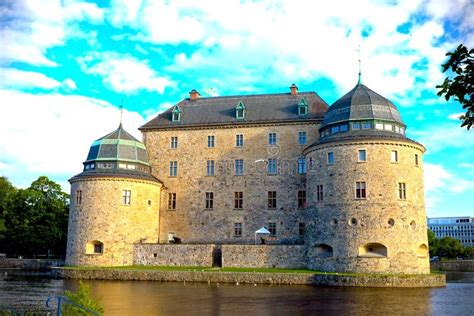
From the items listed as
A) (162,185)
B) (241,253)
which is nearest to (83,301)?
(241,253)

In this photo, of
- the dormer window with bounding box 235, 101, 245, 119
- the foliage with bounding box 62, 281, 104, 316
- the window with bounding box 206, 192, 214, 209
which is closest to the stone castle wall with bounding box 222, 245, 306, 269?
the window with bounding box 206, 192, 214, 209

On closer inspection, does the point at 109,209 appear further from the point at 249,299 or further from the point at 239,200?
the point at 249,299

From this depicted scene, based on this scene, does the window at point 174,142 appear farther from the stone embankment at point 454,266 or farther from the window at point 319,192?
the stone embankment at point 454,266

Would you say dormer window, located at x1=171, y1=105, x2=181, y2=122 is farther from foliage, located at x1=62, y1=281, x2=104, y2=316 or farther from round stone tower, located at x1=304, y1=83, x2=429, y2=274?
foliage, located at x1=62, y1=281, x2=104, y2=316

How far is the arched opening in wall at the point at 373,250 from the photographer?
35.8 metres

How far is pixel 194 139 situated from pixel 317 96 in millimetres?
12857

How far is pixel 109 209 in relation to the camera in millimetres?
42750

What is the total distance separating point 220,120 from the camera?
49031 millimetres

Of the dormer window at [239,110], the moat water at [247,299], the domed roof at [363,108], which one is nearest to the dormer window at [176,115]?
the dormer window at [239,110]

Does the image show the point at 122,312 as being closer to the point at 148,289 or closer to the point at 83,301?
the point at 83,301

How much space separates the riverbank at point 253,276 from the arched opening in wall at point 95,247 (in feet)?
8.69

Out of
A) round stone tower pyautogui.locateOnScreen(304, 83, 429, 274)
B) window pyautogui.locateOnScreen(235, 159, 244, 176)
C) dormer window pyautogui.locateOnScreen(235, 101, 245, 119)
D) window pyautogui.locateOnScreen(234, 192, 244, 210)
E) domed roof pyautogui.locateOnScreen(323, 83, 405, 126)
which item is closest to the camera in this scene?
round stone tower pyautogui.locateOnScreen(304, 83, 429, 274)

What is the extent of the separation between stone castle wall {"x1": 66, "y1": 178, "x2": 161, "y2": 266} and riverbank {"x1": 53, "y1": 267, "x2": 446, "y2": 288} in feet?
8.29

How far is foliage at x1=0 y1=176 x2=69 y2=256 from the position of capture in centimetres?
5541
